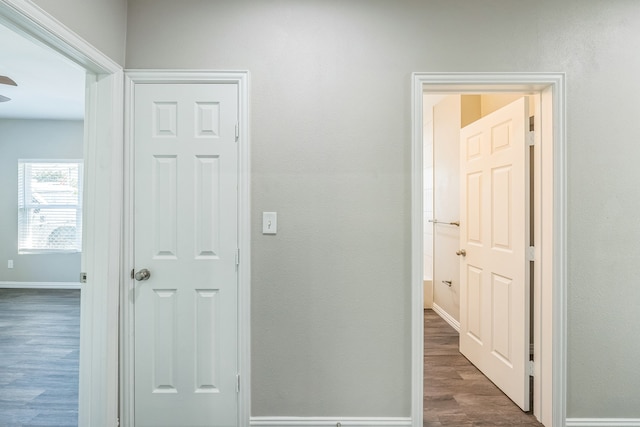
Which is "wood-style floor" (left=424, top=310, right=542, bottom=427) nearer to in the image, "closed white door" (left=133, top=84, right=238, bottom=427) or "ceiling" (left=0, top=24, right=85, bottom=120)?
"closed white door" (left=133, top=84, right=238, bottom=427)

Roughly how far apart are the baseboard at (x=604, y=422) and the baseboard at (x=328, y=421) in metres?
0.94

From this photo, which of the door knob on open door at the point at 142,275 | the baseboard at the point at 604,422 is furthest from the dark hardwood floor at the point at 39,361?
the baseboard at the point at 604,422

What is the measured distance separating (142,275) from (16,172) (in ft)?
16.5

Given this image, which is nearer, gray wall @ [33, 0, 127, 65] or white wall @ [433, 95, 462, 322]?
gray wall @ [33, 0, 127, 65]

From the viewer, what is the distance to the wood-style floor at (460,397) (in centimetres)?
205

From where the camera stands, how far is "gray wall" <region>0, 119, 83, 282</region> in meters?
5.17

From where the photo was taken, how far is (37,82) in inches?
142

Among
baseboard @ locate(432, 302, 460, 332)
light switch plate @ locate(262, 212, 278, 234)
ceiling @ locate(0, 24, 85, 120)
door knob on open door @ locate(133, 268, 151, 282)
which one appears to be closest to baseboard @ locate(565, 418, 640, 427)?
baseboard @ locate(432, 302, 460, 332)

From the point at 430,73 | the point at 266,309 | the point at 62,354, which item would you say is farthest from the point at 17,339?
the point at 430,73

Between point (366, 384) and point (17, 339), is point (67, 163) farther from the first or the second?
point (366, 384)

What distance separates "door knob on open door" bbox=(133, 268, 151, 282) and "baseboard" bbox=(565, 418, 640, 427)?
99.1 inches

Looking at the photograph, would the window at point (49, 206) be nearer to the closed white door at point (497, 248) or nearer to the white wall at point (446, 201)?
the white wall at point (446, 201)

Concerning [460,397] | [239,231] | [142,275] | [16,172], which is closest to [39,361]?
[142,275]

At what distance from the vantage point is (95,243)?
1.79 metres
